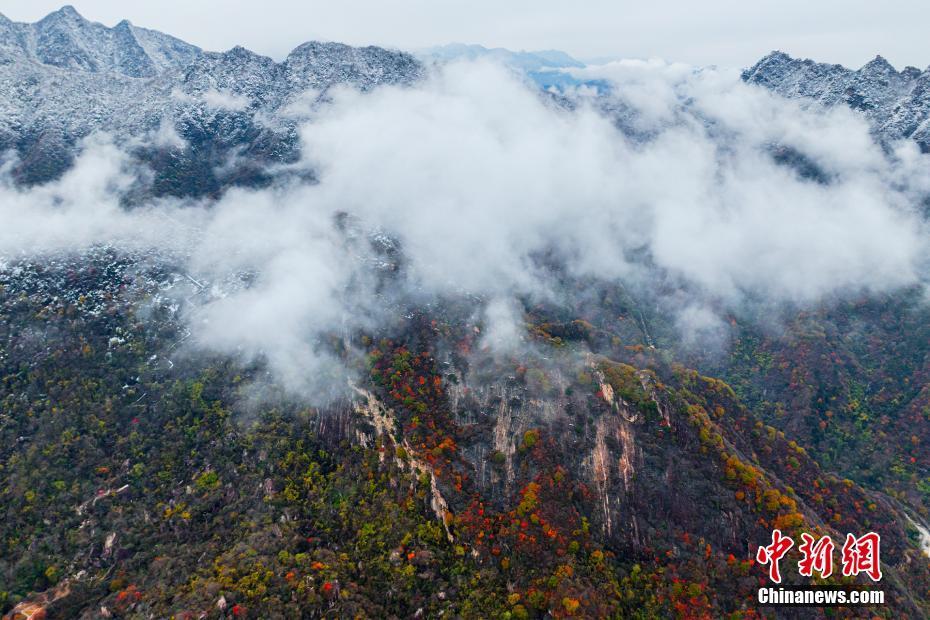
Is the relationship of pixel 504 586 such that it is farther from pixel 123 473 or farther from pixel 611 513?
pixel 123 473

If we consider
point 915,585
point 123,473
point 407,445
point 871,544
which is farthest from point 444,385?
point 915,585

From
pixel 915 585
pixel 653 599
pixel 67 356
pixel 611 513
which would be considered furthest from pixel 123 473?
pixel 915 585

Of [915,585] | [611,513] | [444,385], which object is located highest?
[444,385]

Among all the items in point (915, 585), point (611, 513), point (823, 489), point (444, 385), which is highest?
point (444, 385)

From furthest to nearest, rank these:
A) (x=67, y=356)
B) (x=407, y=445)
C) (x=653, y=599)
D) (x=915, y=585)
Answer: (x=67, y=356) → (x=407, y=445) → (x=915, y=585) → (x=653, y=599)

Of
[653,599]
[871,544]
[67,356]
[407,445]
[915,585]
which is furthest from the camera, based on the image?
[67,356]

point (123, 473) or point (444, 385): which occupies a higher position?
point (444, 385)

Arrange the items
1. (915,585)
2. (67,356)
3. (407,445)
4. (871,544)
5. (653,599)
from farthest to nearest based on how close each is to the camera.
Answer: (67,356) < (407,445) < (915,585) < (871,544) < (653,599)

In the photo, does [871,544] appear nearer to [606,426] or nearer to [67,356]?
[606,426]

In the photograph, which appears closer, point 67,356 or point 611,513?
point 611,513
